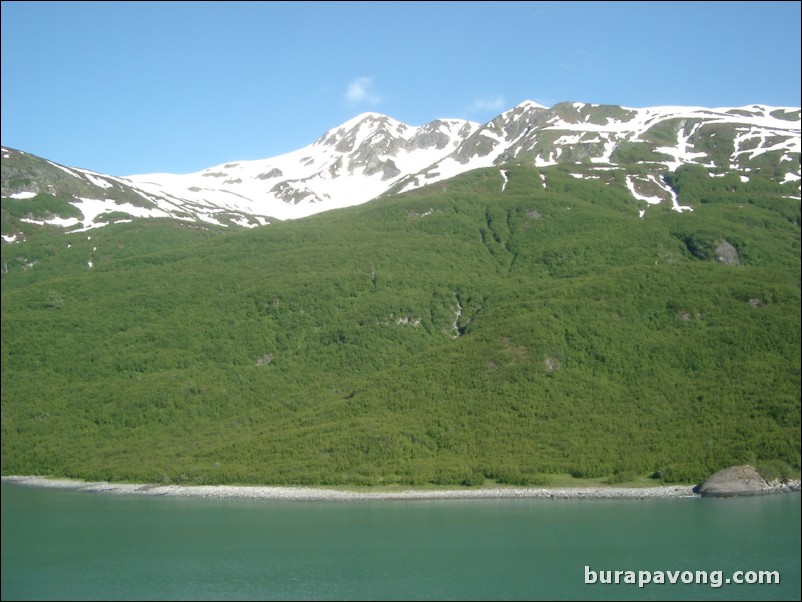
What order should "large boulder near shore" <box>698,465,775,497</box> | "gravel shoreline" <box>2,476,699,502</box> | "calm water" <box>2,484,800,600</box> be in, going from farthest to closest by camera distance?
1. "gravel shoreline" <box>2,476,699,502</box>
2. "large boulder near shore" <box>698,465,775,497</box>
3. "calm water" <box>2,484,800,600</box>

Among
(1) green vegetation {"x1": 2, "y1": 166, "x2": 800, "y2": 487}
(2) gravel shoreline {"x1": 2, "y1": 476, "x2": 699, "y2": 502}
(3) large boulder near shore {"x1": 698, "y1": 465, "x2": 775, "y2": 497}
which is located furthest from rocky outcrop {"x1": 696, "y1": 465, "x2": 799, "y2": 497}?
(1) green vegetation {"x1": 2, "y1": 166, "x2": 800, "y2": 487}

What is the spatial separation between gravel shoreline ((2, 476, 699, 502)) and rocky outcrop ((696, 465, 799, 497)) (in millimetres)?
1734

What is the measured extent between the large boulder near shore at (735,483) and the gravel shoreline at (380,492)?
5.51 ft

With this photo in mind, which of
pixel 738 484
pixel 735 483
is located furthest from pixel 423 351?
pixel 738 484

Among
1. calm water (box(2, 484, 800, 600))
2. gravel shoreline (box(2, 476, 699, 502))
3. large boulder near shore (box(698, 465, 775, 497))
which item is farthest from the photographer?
gravel shoreline (box(2, 476, 699, 502))

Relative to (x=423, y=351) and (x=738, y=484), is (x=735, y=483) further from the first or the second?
(x=423, y=351)

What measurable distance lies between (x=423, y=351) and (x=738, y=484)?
46.8 meters

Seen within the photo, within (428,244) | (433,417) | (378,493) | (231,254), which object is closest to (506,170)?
(428,244)

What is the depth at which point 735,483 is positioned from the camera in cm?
6600

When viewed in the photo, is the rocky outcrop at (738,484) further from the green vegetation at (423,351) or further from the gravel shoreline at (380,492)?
the green vegetation at (423,351)

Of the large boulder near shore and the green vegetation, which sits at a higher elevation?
the green vegetation

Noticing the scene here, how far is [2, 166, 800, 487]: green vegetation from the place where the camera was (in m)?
77.2

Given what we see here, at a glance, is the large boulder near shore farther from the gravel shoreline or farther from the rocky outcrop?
the gravel shoreline

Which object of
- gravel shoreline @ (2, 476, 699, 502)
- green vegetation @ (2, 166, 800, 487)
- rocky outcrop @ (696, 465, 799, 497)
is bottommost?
gravel shoreline @ (2, 476, 699, 502)
